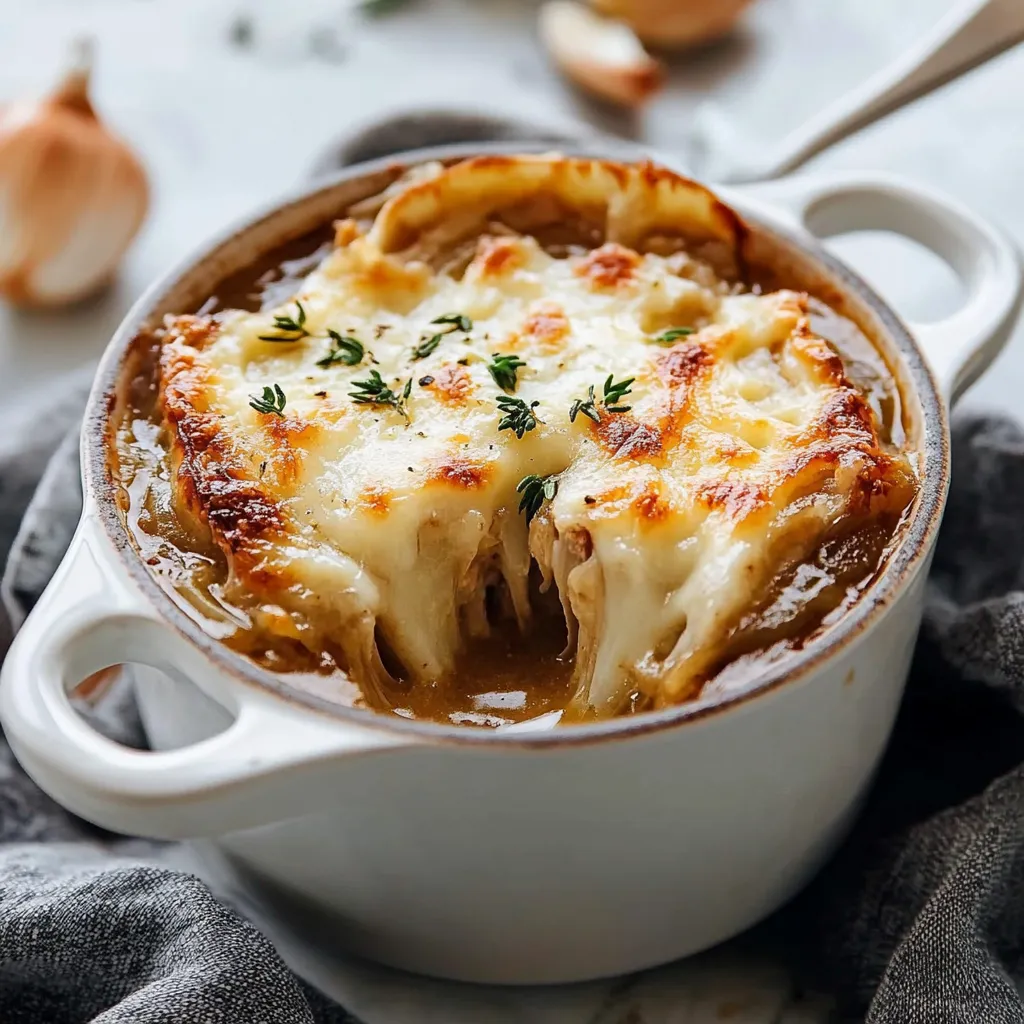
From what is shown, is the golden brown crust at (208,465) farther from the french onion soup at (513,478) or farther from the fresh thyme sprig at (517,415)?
the fresh thyme sprig at (517,415)

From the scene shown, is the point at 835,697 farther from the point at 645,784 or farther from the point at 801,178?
the point at 801,178

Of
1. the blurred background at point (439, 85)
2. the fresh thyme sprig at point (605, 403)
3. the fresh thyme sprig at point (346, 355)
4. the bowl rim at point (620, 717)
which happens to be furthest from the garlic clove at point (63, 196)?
the fresh thyme sprig at point (605, 403)

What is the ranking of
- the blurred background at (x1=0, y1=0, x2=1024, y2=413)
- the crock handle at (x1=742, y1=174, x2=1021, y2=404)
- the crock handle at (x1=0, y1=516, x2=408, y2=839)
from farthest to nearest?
the blurred background at (x1=0, y1=0, x2=1024, y2=413) → the crock handle at (x1=742, y1=174, x2=1021, y2=404) → the crock handle at (x1=0, y1=516, x2=408, y2=839)

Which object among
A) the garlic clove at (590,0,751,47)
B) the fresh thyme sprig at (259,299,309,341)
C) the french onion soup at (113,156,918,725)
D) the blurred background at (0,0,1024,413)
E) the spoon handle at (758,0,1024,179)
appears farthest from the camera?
the garlic clove at (590,0,751,47)

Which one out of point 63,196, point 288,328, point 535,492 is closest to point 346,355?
point 288,328

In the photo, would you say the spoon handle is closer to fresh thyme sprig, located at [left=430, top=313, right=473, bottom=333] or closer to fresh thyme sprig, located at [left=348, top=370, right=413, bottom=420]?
fresh thyme sprig, located at [left=430, top=313, right=473, bottom=333]

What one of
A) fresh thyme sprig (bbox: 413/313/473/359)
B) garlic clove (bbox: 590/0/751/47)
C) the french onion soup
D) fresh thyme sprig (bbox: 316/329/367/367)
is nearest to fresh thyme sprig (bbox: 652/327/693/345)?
the french onion soup

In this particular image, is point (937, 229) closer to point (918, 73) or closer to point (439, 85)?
point (918, 73)
